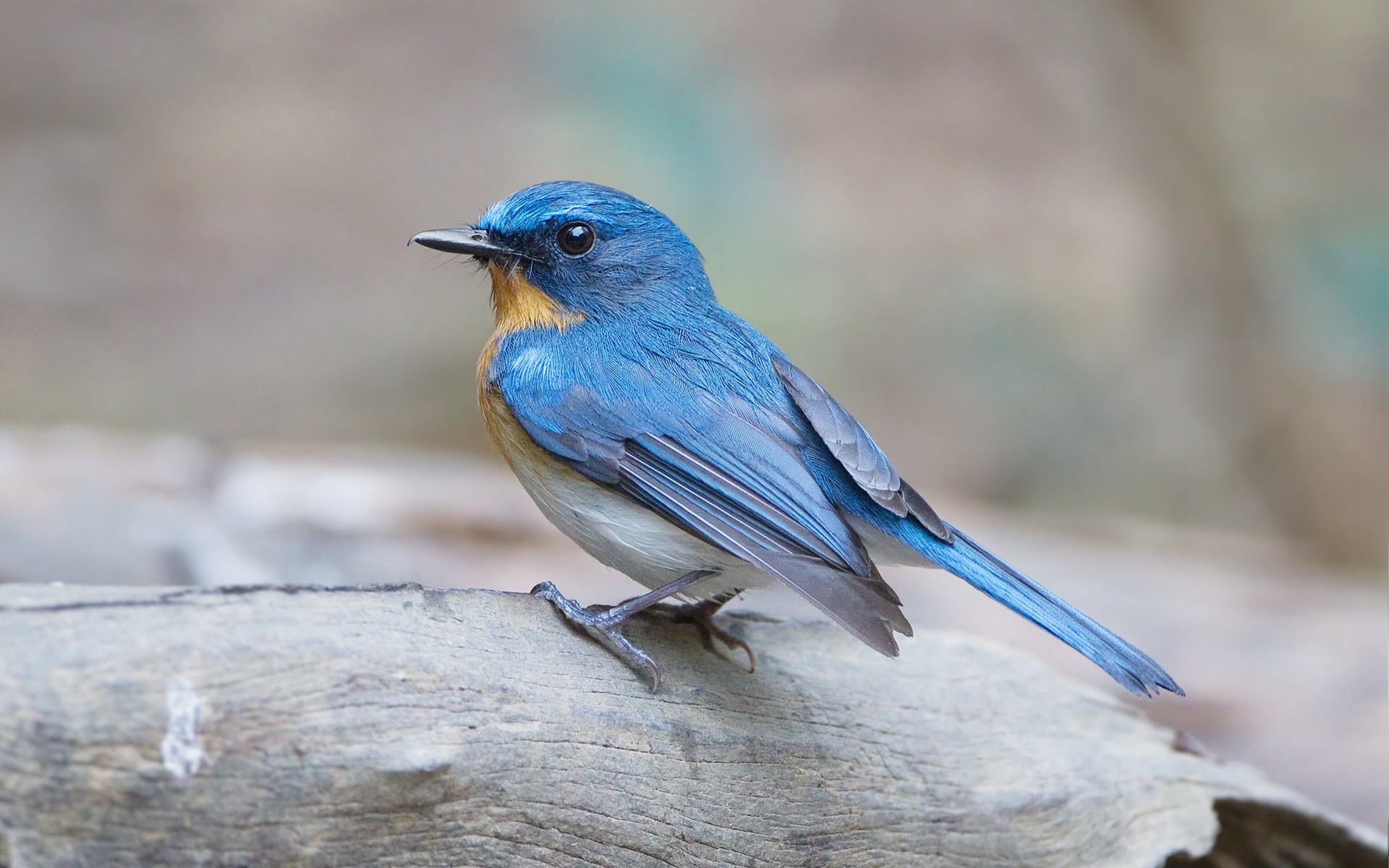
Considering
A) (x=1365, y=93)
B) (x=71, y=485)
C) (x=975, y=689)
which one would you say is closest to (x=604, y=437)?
(x=975, y=689)

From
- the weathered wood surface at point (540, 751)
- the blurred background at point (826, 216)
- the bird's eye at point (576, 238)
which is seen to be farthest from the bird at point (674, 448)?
the blurred background at point (826, 216)

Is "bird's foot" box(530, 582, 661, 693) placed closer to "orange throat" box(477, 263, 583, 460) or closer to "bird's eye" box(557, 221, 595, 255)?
"orange throat" box(477, 263, 583, 460)

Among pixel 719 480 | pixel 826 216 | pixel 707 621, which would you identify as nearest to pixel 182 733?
pixel 719 480

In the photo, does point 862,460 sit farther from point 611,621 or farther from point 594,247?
point 594,247

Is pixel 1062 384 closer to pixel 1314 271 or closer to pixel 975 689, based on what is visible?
pixel 1314 271

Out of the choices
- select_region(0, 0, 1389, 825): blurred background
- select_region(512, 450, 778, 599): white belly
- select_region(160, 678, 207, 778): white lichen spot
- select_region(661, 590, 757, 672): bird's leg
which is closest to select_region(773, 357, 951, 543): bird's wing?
select_region(512, 450, 778, 599): white belly
